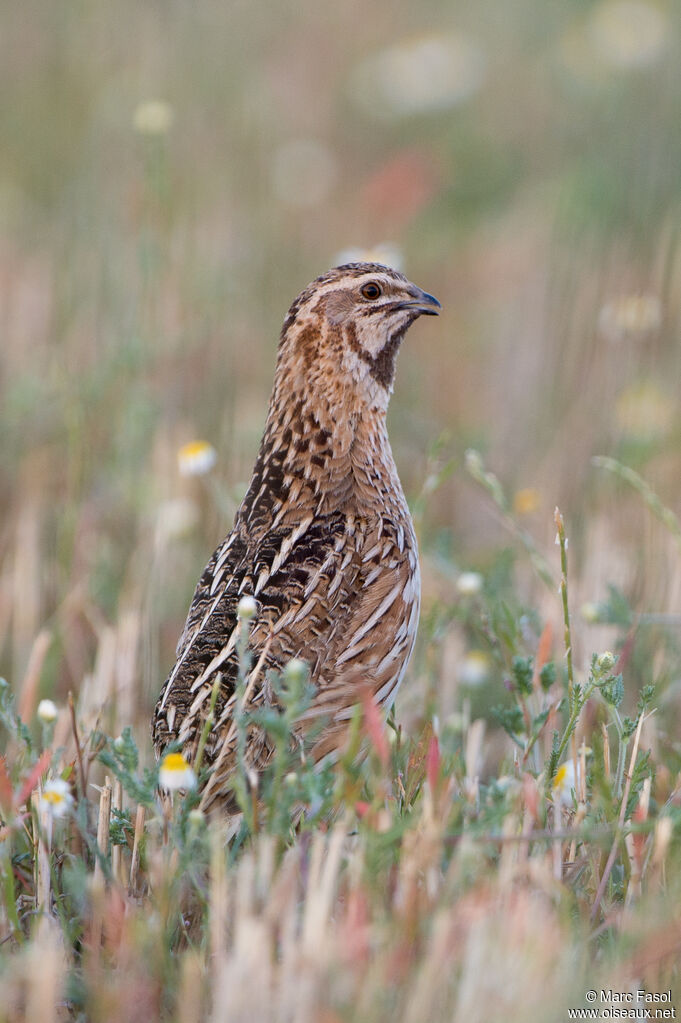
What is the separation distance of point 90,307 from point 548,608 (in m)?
3.87

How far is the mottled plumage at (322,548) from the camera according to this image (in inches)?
156

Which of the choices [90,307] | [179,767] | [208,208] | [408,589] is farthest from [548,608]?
[208,208]

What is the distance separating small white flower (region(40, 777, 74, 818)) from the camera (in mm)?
3709

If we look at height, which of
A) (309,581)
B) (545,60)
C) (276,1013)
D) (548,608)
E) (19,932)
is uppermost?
(545,60)

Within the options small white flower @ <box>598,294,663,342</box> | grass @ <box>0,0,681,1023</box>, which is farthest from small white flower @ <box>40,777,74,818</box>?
small white flower @ <box>598,294,663,342</box>

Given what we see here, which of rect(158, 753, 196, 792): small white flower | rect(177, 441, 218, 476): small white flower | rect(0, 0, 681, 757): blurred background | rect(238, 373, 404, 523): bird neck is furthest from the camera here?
rect(0, 0, 681, 757): blurred background

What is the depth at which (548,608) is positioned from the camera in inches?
223

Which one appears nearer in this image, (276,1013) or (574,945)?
(276,1013)

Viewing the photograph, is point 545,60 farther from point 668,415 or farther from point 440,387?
point 668,415

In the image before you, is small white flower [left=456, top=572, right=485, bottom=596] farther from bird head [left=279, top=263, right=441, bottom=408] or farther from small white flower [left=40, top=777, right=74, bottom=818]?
small white flower [left=40, top=777, right=74, bottom=818]

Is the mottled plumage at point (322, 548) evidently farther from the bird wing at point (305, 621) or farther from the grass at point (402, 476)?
the grass at point (402, 476)

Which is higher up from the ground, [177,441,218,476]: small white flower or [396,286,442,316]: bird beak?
[396,286,442,316]: bird beak

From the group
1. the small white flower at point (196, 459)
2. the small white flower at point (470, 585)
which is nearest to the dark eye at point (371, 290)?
the small white flower at point (470, 585)

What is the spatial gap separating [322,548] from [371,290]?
3.73 ft
